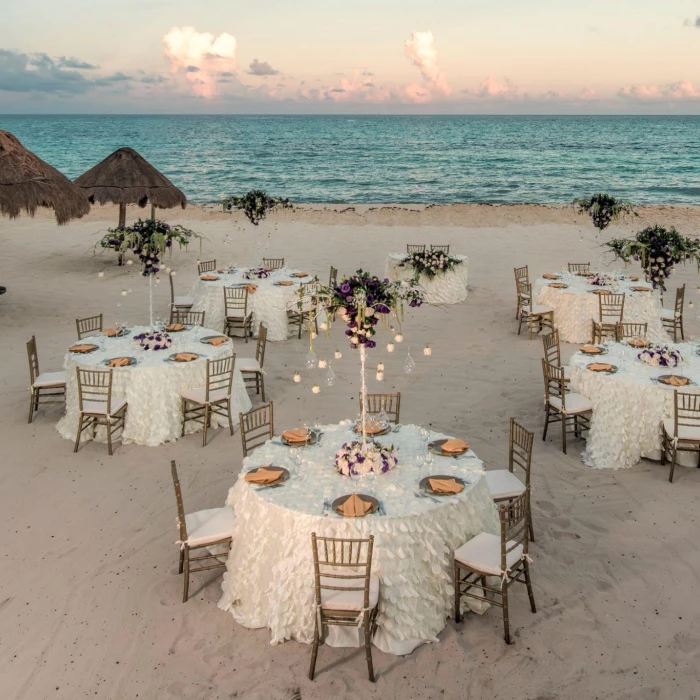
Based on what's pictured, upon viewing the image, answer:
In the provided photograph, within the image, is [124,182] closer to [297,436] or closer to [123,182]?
[123,182]

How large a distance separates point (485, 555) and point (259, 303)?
940cm

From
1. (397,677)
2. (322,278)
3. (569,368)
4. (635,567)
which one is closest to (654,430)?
(569,368)

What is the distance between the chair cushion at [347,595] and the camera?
5.50 metres

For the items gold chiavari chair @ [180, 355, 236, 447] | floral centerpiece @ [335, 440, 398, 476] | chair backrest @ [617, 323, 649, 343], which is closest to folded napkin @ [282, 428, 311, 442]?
floral centerpiece @ [335, 440, 398, 476]

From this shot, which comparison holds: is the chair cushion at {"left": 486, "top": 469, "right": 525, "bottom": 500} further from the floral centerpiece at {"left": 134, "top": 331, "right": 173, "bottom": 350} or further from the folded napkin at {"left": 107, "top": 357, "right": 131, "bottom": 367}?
the floral centerpiece at {"left": 134, "top": 331, "right": 173, "bottom": 350}

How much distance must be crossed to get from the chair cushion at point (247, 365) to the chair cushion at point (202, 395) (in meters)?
1.00

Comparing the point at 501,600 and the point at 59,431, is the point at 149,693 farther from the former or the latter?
the point at 59,431

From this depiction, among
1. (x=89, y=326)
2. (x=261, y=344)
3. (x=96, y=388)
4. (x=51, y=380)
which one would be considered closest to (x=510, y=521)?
(x=96, y=388)

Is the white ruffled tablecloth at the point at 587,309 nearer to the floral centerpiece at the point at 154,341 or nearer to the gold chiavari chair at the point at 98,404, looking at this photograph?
the floral centerpiece at the point at 154,341

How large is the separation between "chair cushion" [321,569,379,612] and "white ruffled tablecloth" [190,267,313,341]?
355 inches

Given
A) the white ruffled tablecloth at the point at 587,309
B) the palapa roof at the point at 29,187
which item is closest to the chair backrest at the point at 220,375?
the palapa roof at the point at 29,187

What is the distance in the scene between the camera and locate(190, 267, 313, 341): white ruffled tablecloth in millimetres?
14516

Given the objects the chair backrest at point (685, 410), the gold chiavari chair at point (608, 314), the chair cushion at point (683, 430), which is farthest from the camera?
the gold chiavari chair at point (608, 314)

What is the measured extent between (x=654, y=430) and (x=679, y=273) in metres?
12.7
